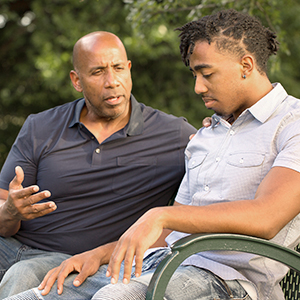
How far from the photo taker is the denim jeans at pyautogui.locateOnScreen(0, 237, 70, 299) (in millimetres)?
2010

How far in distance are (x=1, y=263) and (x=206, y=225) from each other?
58.4 inches

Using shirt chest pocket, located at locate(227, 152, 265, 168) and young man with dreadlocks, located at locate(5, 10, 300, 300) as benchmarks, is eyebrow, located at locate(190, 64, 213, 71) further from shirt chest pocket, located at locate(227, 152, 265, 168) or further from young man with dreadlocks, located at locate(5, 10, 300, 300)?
shirt chest pocket, located at locate(227, 152, 265, 168)

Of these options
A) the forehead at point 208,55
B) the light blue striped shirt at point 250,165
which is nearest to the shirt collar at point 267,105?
the light blue striped shirt at point 250,165

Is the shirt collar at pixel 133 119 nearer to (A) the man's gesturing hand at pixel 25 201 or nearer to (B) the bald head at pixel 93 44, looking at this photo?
(B) the bald head at pixel 93 44

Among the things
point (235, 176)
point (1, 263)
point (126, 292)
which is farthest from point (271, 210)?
point (1, 263)

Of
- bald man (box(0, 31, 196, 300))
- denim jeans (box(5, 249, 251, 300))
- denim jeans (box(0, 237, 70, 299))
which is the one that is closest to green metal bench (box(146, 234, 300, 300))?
denim jeans (box(5, 249, 251, 300))

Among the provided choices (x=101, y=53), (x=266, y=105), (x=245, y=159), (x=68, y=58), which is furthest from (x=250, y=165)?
(x=68, y=58)

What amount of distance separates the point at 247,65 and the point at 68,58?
487 centimetres

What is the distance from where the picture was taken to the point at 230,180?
174 cm

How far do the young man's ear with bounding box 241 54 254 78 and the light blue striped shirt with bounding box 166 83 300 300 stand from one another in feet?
0.44

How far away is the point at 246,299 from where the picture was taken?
159cm

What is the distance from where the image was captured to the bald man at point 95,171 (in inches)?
94.3

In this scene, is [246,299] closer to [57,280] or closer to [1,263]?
[57,280]

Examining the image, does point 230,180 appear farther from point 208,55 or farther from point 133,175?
point 133,175
